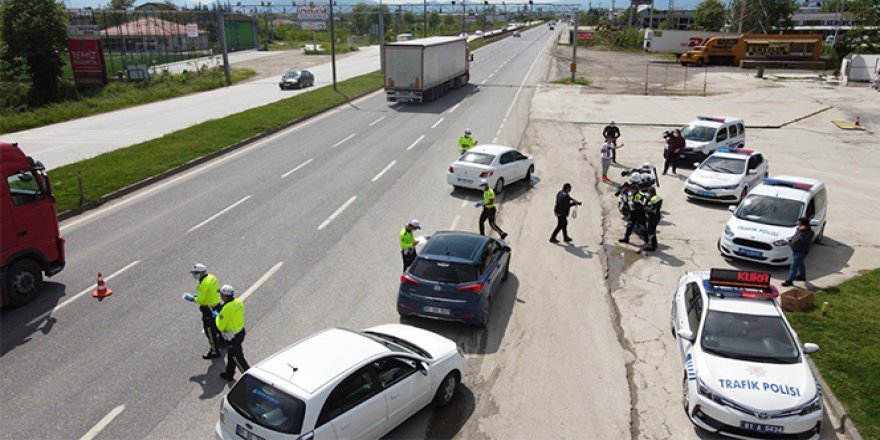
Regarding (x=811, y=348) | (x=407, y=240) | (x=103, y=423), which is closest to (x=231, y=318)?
(x=103, y=423)

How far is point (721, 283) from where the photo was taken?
33.9 feet

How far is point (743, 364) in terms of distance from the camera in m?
8.88

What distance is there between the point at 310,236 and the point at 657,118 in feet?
84.2

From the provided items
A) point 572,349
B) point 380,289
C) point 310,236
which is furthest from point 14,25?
point 572,349

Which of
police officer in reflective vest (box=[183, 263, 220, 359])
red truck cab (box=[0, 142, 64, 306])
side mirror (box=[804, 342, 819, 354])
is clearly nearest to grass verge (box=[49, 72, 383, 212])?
red truck cab (box=[0, 142, 64, 306])

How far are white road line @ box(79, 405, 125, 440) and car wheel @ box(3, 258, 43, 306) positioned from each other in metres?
4.80

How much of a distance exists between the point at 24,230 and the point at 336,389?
8.78 metres

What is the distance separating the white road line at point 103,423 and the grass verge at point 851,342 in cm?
1022

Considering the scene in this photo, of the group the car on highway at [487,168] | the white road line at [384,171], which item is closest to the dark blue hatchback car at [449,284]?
the car on highway at [487,168]

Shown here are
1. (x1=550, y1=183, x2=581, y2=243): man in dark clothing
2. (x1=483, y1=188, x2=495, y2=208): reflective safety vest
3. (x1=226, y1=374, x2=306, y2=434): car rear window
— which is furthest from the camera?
(x1=483, y1=188, x2=495, y2=208): reflective safety vest

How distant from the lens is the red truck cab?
12.0m

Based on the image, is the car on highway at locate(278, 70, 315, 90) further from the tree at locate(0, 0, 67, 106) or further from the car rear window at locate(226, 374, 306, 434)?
the car rear window at locate(226, 374, 306, 434)

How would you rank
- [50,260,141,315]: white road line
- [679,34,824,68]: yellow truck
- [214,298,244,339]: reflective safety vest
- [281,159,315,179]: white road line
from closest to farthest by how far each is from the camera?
[214,298,244,339]: reflective safety vest, [50,260,141,315]: white road line, [281,159,315,179]: white road line, [679,34,824,68]: yellow truck

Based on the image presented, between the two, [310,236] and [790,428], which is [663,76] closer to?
[310,236]
